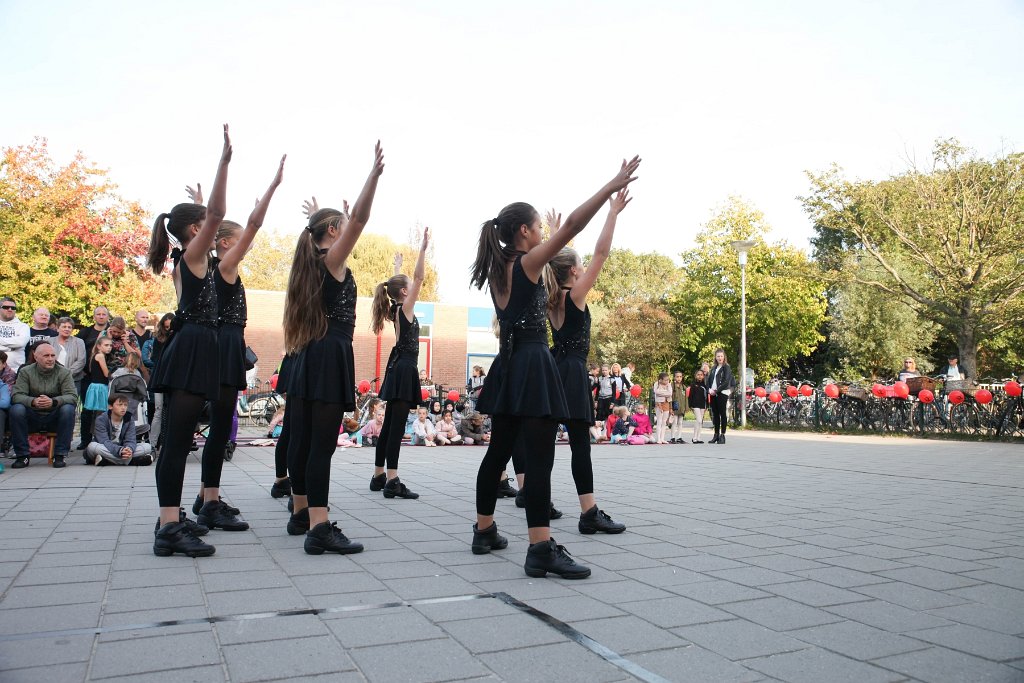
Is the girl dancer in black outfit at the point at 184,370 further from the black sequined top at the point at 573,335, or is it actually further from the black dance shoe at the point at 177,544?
the black sequined top at the point at 573,335

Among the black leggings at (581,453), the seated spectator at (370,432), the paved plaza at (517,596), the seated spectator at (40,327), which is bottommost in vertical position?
the paved plaza at (517,596)

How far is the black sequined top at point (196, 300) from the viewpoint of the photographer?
14.3 feet

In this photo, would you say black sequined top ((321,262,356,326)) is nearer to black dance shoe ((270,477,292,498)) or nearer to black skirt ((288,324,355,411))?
black skirt ((288,324,355,411))

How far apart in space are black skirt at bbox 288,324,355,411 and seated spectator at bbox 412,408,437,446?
944 cm

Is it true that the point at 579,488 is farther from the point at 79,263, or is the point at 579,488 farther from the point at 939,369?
the point at 939,369

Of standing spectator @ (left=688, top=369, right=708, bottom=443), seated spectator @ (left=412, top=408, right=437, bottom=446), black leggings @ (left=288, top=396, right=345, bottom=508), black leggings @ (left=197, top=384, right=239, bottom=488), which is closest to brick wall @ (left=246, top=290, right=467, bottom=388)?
standing spectator @ (left=688, top=369, right=708, bottom=443)

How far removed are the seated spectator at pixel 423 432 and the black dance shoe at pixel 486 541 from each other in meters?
9.54

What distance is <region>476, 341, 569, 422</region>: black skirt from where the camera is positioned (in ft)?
13.0

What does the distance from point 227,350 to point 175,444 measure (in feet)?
2.45

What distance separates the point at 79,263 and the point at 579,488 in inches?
885

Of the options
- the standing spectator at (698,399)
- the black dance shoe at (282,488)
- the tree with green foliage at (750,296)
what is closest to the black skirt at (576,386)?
the black dance shoe at (282,488)

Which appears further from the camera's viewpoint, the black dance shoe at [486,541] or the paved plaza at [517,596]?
the black dance shoe at [486,541]

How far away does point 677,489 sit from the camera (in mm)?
7711

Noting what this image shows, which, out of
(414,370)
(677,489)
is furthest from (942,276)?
(414,370)
